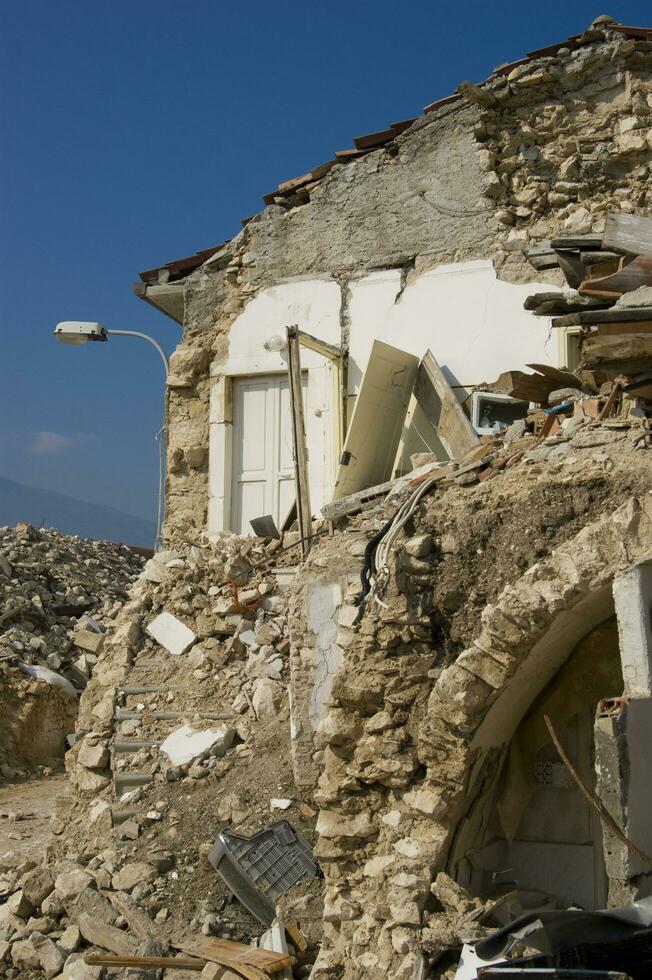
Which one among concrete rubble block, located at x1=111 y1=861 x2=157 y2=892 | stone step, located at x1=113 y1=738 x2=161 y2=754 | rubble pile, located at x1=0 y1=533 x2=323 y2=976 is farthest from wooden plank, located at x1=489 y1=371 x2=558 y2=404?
concrete rubble block, located at x1=111 y1=861 x2=157 y2=892

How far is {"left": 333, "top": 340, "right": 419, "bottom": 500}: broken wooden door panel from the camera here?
10461 mm

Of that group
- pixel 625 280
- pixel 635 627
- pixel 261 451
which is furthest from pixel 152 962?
pixel 261 451

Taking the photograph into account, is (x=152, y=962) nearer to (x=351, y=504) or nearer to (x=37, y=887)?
(x=37, y=887)

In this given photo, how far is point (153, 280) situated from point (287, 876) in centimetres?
742

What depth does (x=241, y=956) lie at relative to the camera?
6.81 metres

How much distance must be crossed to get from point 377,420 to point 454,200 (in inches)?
99.5

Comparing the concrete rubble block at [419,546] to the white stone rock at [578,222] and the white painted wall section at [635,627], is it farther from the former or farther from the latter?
the white stone rock at [578,222]

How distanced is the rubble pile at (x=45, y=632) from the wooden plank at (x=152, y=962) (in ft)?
25.6

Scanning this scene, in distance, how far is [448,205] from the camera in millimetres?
11047

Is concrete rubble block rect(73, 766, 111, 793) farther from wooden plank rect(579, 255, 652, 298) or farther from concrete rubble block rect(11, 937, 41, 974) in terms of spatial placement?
wooden plank rect(579, 255, 652, 298)

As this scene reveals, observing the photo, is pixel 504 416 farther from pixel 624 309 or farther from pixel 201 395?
pixel 624 309

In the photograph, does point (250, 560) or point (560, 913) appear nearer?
point (560, 913)

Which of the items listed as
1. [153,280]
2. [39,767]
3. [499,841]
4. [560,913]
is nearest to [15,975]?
[499,841]

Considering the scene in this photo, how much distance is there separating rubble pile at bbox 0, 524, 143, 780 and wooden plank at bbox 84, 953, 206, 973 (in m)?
7.80
